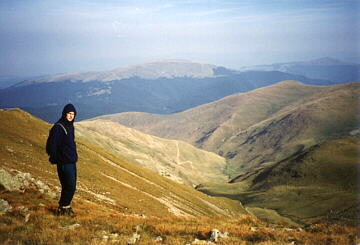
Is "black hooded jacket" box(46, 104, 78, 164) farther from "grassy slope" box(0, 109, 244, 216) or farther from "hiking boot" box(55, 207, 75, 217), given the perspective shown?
"grassy slope" box(0, 109, 244, 216)

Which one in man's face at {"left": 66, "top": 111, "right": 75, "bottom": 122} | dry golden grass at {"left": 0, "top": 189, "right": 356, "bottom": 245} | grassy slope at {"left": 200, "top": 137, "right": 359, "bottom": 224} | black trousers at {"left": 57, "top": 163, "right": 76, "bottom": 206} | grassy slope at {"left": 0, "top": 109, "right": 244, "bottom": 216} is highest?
man's face at {"left": 66, "top": 111, "right": 75, "bottom": 122}

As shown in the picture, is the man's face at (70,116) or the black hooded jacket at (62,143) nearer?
the black hooded jacket at (62,143)

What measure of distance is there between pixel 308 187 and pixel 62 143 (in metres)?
163

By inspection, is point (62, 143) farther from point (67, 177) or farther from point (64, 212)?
point (64, 212)

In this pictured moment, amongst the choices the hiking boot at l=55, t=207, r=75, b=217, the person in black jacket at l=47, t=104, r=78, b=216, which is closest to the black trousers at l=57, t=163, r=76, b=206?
the person in black jacket at l=47, t=104, r=78, b=216

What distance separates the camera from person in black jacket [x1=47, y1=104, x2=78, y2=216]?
12.6m

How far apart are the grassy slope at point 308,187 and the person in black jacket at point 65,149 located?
9770cm

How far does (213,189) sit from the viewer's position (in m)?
175

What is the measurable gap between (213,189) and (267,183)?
36.4 m

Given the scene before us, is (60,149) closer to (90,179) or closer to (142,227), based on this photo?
(142,227)

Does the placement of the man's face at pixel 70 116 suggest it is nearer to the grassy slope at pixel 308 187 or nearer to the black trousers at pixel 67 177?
the black trousers at pixel 67 177

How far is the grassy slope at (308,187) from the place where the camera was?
11112cm

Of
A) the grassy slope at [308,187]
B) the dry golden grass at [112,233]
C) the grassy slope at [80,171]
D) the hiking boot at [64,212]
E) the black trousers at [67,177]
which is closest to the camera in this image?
the dry golden grass at [112,233]

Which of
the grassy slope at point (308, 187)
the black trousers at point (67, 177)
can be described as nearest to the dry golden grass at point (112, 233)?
the black trousers at point (67, 177)
